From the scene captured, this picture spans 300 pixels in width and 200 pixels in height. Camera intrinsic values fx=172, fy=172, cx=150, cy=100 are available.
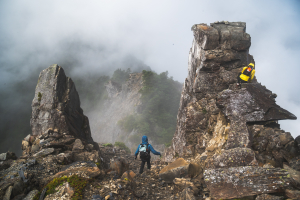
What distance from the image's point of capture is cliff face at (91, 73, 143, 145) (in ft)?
194

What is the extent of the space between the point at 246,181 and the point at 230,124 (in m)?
3.56

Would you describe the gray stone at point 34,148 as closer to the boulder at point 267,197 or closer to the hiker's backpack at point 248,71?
the boulder at point 267,197

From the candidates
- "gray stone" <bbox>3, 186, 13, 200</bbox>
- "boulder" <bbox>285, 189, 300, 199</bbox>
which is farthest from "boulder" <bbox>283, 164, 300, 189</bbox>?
"gray stone" <bbox>3, 186, 13, 200</bbox>

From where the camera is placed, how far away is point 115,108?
226ft

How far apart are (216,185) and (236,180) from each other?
0.60 meters

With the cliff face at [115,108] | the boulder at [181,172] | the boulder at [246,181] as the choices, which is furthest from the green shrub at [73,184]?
the cliff face at [115,108]

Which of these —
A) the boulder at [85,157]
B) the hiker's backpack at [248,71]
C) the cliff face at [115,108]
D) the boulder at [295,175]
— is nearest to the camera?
the boulder at [295,175]

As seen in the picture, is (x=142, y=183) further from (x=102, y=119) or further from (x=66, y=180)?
(x=102, y=119)

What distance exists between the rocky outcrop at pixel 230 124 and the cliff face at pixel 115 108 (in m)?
42.2

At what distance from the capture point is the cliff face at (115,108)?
194 ft

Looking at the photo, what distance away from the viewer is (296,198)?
4.22 metres

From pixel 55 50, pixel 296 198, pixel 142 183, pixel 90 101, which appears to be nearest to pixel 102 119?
pixel 90 101

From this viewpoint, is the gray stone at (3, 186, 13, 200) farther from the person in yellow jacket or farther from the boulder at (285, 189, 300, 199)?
the person in yellow jacket

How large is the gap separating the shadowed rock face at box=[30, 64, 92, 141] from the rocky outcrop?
8.94 meters
